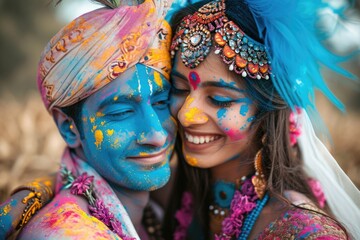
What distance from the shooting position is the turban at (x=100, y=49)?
2.47 metres

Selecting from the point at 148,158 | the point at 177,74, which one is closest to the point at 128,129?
the point at 148,158

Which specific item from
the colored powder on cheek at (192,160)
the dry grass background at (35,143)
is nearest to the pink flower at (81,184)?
the colored powder on cheek at (192,160)

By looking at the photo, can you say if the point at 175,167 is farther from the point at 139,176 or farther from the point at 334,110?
the point at 334,110

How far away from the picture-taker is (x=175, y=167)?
3283 millimetres

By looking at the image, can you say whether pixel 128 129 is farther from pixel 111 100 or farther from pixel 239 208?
pixel 239 208

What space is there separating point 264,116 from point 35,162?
2.84 meters

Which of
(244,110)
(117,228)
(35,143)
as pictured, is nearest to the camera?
(117,228)

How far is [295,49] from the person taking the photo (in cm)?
244

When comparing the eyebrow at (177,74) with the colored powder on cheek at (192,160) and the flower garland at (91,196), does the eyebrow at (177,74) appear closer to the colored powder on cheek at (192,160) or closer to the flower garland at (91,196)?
the colored powder on cheek at (192,160)

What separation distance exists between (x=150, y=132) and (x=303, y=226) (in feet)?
3.20

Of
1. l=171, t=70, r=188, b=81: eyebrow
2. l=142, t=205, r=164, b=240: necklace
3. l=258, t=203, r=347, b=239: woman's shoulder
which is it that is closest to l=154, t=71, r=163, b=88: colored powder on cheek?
l=171, t=70, r=188, b=81: eyebrow

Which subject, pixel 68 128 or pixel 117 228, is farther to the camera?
pixel 68 128

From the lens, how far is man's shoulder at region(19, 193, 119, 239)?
6.63 feet

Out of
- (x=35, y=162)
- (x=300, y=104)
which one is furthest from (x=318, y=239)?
(x=35, y=162)
